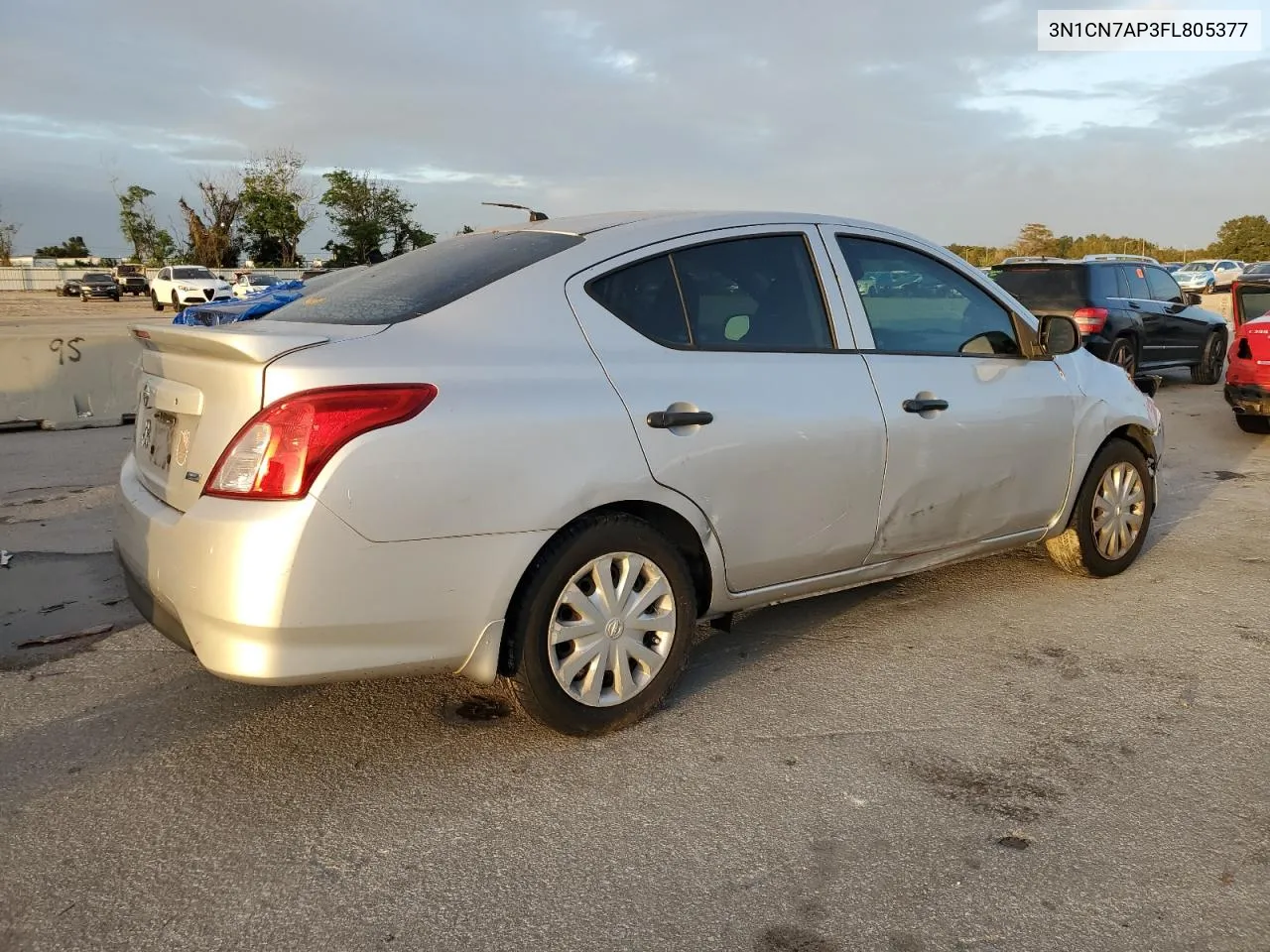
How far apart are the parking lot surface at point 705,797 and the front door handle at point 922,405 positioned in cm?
95

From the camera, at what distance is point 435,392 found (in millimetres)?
2850

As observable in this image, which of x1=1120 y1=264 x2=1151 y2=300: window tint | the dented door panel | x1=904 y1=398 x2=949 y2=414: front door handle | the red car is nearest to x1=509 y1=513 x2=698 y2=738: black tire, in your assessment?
the dented door panel

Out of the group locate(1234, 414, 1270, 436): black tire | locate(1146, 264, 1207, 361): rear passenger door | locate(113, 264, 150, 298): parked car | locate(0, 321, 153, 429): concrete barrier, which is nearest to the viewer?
locate(0, 321, 153, 429): concrete barrier

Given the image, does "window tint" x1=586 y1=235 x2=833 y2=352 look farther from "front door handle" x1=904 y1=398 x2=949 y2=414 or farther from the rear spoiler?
the rear spoiler

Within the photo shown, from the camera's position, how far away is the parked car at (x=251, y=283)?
1478 inches

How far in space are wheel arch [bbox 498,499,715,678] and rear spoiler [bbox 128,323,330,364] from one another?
89 cm

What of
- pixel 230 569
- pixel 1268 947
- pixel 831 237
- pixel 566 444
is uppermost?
pixel 831 237

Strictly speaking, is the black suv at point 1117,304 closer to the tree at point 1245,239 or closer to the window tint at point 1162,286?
the window tint at point 1162,286

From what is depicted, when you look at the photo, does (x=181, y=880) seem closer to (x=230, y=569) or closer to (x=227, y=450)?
(x=230, y=569)

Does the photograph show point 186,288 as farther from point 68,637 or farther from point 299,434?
point 299,434

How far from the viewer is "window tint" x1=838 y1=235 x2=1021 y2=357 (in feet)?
13.1

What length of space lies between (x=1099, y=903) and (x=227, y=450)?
2.49 m

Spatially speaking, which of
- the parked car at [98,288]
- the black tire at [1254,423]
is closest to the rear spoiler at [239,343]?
the black tire at [1254,423]

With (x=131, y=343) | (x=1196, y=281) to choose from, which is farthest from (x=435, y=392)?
(x=1196, y=281)
